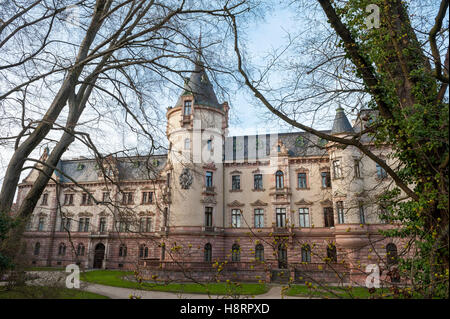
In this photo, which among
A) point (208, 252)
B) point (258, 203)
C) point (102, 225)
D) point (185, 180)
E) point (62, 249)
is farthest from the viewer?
point (102, 225)

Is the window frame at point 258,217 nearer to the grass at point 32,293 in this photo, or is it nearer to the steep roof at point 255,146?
the steep roof at point 255,146

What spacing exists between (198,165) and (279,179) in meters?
9.28

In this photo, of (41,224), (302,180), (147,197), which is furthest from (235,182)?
(41,224)

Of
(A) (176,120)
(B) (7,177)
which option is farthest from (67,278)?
(A) (176,120)

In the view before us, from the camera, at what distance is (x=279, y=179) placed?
102 feet

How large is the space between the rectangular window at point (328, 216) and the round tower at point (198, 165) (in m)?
10.5

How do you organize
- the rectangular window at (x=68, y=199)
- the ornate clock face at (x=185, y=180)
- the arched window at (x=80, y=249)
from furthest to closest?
the rectangular window at (x=68, y=199) → the arched window at (x=80, y=249) → the ornate clock face at (x=185, y=180)

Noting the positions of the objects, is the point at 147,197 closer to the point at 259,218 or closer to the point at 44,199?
the point at 44,199

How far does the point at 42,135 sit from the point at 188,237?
805 inches

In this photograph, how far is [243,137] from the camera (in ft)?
111

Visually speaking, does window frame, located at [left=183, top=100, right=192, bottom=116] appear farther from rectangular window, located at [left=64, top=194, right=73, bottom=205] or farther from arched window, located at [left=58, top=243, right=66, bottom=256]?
arched window, located at [left=58, top=243, right=66, bottom=256]

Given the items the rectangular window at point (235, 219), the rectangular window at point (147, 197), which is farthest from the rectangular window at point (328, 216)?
the rectangular window at point (147, 197)

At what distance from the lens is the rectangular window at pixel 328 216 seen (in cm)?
2861
